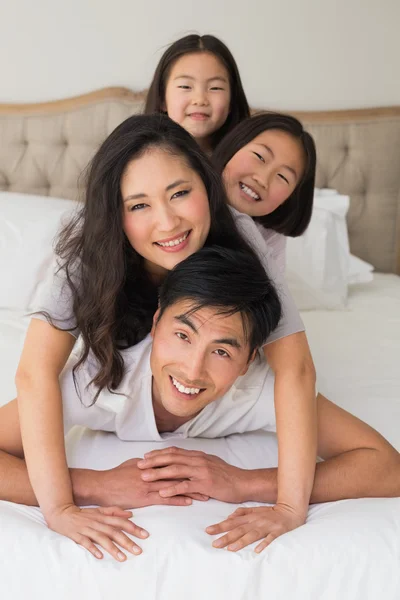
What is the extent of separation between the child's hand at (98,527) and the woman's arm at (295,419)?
1.05 feet

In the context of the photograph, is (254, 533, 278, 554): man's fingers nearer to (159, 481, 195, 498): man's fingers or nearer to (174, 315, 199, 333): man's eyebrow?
(159, 481, 195, 498): man's fingers

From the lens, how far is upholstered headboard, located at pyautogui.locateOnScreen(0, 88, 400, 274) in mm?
3367

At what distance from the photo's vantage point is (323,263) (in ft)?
9.89

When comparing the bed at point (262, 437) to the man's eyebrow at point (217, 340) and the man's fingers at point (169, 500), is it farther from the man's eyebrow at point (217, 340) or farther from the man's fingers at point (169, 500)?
the man's eyebrow at point (217, 340)

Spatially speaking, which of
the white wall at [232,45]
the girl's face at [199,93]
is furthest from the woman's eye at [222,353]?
the white wall at [232,45]

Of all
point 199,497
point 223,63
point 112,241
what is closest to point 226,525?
point 199,497

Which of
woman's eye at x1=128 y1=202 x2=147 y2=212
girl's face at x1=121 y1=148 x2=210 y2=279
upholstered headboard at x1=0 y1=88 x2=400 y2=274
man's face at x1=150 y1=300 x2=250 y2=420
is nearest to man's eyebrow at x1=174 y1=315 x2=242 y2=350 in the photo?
man's face at x1=150 y1=300 x2=250 y2=420

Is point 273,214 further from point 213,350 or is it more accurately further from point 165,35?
point 165,35

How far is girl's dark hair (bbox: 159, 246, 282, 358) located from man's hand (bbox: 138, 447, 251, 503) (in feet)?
0.82

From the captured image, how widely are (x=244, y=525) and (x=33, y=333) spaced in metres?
0.59

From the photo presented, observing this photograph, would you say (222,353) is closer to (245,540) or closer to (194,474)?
(194,474)

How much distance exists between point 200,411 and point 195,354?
278mm

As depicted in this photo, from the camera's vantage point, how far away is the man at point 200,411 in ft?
4.78

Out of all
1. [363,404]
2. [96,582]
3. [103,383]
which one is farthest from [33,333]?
[363,404]
